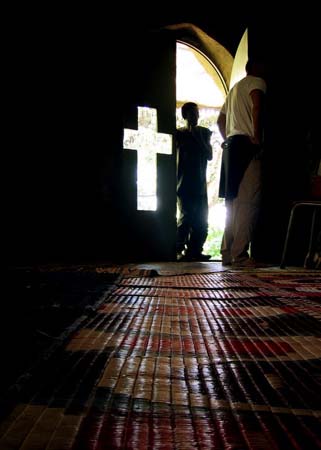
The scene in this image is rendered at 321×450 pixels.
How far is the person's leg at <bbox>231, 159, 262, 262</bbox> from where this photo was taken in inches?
125

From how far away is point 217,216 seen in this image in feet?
21.0

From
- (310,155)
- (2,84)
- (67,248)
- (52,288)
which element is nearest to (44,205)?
(67,248)

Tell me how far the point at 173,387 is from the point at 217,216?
5.96 meters

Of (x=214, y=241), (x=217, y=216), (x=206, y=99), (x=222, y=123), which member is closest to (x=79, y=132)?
(x=222, y=123)

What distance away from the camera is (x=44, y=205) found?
11.9ft

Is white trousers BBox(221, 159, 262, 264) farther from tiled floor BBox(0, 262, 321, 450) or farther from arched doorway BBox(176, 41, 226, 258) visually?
arched doorway BBox(176, 41, 226, 258)

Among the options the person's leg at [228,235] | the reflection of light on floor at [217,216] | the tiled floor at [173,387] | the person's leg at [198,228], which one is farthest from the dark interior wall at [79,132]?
the tiled floor at [173,387]

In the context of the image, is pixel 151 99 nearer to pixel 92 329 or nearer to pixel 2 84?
pixel 2 84

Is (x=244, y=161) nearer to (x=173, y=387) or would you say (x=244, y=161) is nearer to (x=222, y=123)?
(x=222, y=123)

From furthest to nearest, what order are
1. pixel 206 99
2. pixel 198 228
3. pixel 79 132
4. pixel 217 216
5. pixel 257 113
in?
1. pixel 217 216
2. pixel 206 99
3. pixel 198 228
4. pixel 79 132
5. pixel 257 113

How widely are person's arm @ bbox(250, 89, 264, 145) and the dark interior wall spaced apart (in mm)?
1031

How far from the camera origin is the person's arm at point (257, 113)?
3.10m

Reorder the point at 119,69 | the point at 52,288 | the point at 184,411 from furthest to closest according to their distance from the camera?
1. the point at 119,69
2. the point at 52,288
3. the point at 184,411

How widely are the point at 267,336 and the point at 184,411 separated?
0.42 metres
